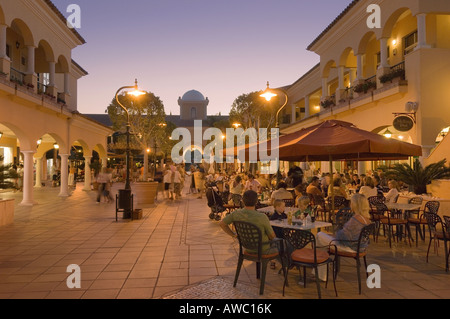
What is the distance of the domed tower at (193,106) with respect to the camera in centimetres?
7888

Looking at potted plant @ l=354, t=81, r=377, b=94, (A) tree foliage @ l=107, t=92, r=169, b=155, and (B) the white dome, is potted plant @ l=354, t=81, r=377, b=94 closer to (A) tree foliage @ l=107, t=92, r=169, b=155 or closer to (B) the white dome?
(A) tree foliage @ l=107, t=92, r=169, b=155

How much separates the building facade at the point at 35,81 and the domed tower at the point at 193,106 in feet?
184

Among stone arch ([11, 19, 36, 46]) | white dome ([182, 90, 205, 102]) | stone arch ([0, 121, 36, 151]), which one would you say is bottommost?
stone arch ([0, 121, 36, 151])

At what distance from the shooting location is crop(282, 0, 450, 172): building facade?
476 inches

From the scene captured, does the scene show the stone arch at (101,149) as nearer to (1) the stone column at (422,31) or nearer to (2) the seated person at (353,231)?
(1) the stone column at (422,31)

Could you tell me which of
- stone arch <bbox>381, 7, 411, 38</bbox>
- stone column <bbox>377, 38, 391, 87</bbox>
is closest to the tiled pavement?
stone column <bbox>377, 38, 391, 87</bbox>

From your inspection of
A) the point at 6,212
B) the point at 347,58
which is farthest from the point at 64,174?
the point at 347,58

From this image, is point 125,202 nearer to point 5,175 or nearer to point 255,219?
point 5,175

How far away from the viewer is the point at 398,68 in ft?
A: 44.7

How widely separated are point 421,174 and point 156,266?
8.62 m

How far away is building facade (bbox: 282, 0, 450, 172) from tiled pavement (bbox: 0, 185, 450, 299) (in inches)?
246

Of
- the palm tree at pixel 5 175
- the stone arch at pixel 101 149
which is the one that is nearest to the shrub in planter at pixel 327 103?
the palm tree at pixel 5 175

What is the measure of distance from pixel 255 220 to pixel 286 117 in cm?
2718

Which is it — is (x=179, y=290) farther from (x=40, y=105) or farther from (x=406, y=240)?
(x=40, y=105)
